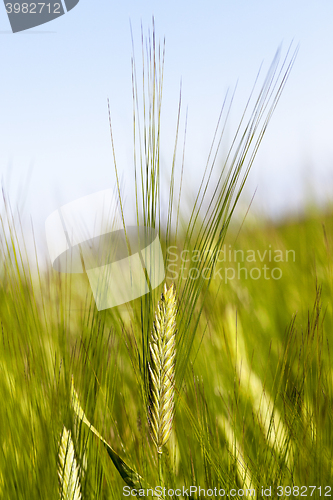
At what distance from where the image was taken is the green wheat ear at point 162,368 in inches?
14.1

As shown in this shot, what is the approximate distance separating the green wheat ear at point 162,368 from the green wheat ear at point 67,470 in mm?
107

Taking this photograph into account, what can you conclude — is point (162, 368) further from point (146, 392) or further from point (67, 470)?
point (67, 470)

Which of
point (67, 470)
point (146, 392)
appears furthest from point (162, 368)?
point (67, 470)

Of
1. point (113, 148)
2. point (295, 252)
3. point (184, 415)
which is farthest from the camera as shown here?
point (295, 252)

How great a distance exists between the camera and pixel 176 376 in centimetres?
41

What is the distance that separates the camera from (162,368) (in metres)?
0.37

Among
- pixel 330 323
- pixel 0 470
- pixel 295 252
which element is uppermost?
pixel 295 252

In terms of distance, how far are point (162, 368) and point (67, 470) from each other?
6.6 inches

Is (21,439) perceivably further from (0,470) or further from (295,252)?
(295,252)

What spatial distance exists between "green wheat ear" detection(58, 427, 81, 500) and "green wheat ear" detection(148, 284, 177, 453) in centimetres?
11

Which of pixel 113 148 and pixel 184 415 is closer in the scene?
pixel 113 148

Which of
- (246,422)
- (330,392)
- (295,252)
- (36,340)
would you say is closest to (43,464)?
(36,340)

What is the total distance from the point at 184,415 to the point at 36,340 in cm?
22

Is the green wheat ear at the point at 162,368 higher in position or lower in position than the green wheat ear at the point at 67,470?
higher
